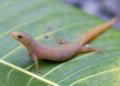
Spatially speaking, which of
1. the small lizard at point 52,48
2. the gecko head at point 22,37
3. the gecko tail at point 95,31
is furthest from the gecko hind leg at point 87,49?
the gecko head at point 22,37

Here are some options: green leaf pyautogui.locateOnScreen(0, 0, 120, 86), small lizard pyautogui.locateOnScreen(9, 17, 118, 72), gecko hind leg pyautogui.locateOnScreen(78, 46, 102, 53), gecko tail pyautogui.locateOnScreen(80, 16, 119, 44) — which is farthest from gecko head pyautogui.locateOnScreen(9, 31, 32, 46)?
gecko tail pyautogui.locateOnScreen(80, 16, 119, 44)

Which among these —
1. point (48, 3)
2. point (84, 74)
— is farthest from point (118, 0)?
point (84, 74)

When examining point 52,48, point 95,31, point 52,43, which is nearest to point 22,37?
point 52,48

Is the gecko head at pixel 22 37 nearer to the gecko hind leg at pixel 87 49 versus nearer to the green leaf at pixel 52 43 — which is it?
the green leaf at pixel 52 43

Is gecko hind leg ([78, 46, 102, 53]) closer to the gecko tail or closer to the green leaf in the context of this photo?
the green leaf

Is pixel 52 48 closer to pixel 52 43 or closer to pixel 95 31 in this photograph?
pixel 52 43

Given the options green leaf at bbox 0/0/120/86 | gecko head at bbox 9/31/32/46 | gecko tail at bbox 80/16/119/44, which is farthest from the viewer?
gecko tail at bbox 80/16/119/44
